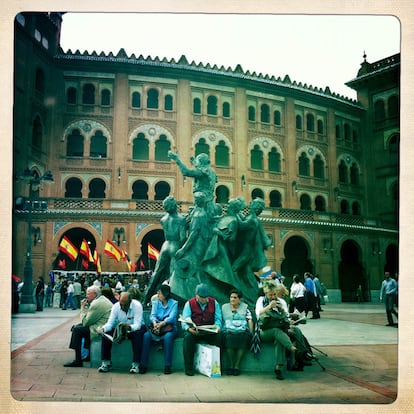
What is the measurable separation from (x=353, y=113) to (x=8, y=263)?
1550 cm

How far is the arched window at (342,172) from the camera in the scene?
21356 millimetres

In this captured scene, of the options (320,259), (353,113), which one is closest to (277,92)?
(353,113)

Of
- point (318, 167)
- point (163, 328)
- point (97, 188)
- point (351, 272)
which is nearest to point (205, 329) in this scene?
point (163, 328)

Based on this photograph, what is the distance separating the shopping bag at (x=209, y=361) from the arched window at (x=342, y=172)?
16.9 metres

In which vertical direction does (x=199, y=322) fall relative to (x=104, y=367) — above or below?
above

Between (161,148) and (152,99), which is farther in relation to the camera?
(161,148)

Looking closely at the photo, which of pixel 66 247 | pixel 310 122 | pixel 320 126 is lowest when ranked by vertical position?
pixel 66 247

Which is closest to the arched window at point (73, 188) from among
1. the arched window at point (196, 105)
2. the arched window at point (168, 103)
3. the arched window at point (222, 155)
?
the arched window at point (168, 103)

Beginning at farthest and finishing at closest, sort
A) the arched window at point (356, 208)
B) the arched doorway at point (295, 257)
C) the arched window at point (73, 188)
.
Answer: the arched doorway at point (295, 257) < the arched window at point (73, 188) < the arched window at point (356, 208)

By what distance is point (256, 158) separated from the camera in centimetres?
2283

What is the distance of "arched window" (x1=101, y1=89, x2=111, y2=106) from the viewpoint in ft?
71.7

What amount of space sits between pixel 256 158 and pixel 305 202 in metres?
3.20

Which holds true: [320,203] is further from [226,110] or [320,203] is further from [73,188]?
[73,188]

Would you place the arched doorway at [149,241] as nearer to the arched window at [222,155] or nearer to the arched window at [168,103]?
the arched window at [222,155]
